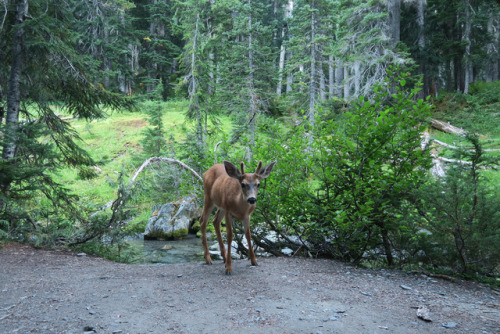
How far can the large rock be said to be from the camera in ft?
44.4

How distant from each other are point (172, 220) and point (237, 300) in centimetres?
1037

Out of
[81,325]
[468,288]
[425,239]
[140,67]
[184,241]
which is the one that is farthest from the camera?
[140,67]

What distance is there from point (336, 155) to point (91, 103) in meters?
7.04

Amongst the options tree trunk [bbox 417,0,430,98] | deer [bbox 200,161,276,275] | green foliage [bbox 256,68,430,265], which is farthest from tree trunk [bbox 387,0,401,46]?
deer [bbox 200,161,276,275]

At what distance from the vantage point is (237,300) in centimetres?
407

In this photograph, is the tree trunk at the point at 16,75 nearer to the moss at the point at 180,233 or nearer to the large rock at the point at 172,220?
the large rock at the point at 172,220

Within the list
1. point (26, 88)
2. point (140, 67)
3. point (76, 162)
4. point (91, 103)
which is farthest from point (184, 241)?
point (140, 67)

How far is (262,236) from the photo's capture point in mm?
7430

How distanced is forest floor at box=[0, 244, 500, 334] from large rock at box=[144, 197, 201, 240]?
298 inches

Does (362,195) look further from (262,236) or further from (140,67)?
(140,67)

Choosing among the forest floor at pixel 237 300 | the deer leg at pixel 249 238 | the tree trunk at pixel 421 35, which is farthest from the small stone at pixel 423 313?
the tree trunk at pixel 421 35

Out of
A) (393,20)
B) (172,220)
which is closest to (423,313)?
(172,220)

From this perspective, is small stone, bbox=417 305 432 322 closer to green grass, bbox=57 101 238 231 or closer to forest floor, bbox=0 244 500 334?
forest floor, bbox=0 244 500 334

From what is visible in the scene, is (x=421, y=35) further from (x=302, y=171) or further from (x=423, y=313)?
(x=423, y=313)
